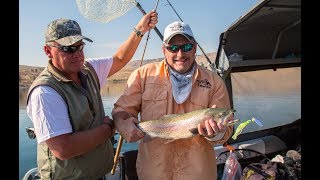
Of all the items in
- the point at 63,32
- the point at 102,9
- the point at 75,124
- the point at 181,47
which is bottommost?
the point at 75,124

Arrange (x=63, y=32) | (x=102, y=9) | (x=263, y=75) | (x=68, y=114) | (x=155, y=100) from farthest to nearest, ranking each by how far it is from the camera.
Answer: (x=263, y=75), (x=102, y=9), (x=155, y=100), (x=63, y=32), (x=68, y=114)

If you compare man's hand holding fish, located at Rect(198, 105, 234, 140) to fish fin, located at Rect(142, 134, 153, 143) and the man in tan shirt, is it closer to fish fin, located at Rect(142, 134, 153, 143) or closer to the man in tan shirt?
the man in tan shirt

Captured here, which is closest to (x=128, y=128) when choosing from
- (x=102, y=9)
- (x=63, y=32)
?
(x=63, y=32)

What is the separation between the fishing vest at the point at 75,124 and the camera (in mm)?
3404

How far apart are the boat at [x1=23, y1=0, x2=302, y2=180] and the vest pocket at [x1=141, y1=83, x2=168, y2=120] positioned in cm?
145

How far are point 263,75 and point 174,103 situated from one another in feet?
13.1

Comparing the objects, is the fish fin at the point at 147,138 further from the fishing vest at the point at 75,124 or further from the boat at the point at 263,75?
the boat at the point at 263,75

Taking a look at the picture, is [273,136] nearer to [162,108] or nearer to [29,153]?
[162,108]

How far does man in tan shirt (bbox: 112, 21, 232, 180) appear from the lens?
3.76 meters

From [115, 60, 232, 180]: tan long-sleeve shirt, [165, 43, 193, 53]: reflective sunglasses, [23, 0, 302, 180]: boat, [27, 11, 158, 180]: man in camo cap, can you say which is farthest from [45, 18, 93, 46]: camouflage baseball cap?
[23, 0, 302, 180]: boat

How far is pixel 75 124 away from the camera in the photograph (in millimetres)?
3441

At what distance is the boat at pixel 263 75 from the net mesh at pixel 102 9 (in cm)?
187

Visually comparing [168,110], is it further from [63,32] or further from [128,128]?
[63,32]
